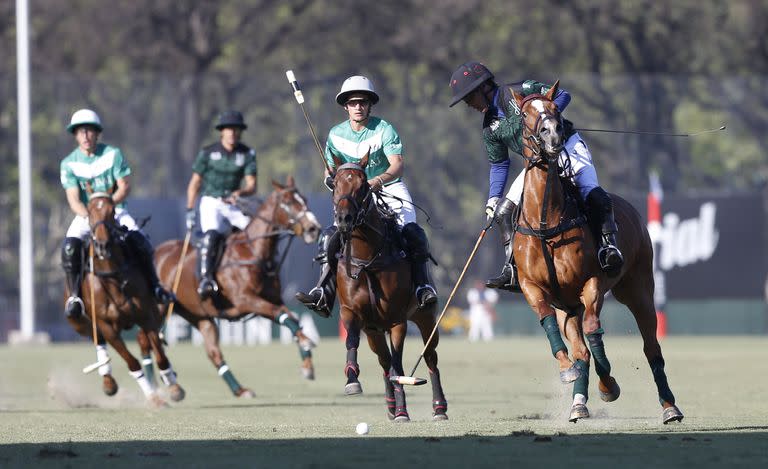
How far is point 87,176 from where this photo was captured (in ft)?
53.1

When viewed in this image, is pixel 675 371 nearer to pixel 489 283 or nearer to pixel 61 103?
pixel 489 283

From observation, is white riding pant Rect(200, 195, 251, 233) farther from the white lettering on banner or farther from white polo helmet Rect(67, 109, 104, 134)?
the white lettering on banner

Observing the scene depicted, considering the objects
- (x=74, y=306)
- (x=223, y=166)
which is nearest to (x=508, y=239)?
(x=74, y=306)

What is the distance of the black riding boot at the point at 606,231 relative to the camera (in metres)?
11.4

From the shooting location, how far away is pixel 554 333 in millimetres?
11172

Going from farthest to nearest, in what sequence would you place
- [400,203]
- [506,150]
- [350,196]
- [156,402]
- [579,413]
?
[156,402], [400,203], [506,150], [350,196], [579,413]

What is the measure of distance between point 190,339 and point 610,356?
1270 cm

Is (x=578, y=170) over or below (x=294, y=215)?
below

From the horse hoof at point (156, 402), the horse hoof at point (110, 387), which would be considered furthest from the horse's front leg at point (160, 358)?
the horse hoof at point (110, 387)

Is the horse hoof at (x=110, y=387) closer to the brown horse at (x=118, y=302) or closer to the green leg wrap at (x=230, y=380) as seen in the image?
the brown horse at (x=118, y=302)

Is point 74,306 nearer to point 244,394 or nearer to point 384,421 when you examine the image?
point 244,394

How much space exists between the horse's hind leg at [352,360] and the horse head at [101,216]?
414 cm

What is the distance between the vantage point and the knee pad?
16109mm

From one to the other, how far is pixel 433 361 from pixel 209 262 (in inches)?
232
